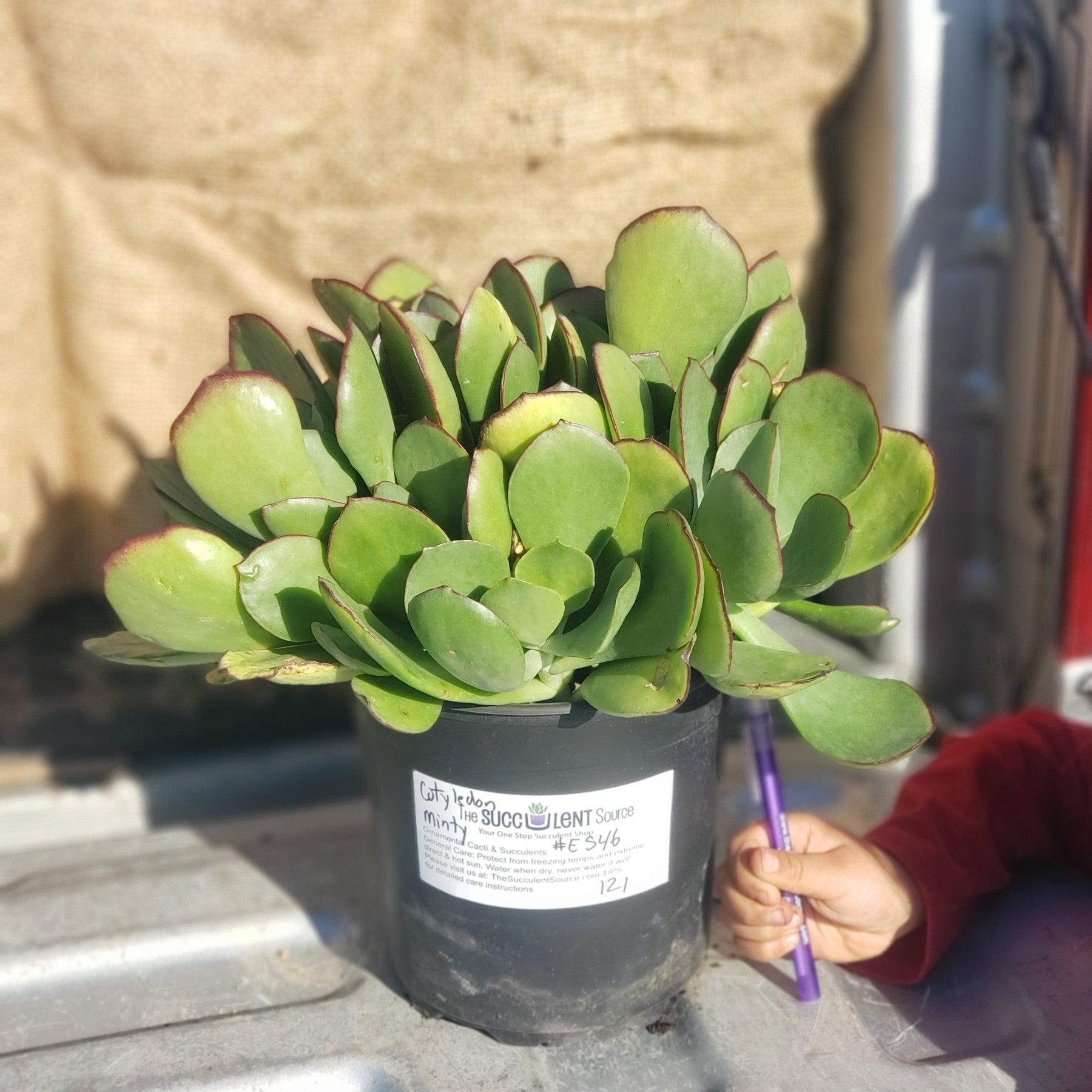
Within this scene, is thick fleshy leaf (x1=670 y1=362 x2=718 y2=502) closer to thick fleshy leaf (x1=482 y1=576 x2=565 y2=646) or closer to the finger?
thick fleshy leaf (x1=482 y1=576 x2=565 y2=646)

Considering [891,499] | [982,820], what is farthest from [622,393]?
[982,820]

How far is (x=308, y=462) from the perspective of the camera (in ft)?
1.57

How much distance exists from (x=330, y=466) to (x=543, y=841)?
207 millimetres

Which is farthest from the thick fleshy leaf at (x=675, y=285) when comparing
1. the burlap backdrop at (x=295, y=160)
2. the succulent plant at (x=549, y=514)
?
the burlap backdrop at (x=295, y=160)

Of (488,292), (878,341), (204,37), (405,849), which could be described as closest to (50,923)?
(405,849)

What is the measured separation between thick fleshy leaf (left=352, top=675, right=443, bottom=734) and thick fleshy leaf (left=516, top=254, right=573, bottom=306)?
0.22m

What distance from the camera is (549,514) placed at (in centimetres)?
44

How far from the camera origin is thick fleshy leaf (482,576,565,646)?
0.42 m

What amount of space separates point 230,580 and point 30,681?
697 mm

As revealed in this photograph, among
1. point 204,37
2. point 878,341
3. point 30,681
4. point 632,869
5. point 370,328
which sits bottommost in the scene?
point 30,681

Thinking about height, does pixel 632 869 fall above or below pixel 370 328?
below

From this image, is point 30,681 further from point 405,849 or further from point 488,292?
point 488,292

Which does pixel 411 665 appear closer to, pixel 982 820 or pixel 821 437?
pixel 821 437

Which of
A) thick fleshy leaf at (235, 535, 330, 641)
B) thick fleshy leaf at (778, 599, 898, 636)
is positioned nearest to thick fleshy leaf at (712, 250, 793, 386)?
thick fleshy leaf at (778, 599, 898, 636)
